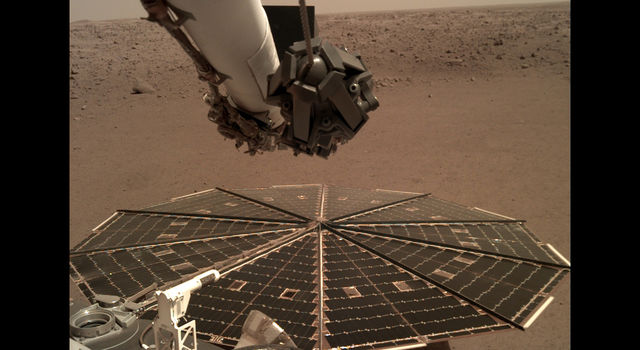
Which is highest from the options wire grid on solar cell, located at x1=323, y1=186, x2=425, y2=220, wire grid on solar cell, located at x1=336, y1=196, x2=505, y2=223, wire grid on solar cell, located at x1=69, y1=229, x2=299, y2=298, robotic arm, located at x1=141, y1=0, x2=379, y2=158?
robotic arm, located at x1=141, y1=0, x2=379, y2=158

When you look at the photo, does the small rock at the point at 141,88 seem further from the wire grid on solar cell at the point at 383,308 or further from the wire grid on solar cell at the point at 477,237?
the wire grid on solar cell at the point at 383,308

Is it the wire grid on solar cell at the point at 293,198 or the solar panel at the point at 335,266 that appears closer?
the solar panel at the point at 335,266

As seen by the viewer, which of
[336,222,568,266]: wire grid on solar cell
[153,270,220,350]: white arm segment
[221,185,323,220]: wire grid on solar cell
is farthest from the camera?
[221,185,323,220]: wire grid on solar cell

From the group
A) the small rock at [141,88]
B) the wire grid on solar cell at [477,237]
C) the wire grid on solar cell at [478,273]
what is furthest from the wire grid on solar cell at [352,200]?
the small rock at [141,88]

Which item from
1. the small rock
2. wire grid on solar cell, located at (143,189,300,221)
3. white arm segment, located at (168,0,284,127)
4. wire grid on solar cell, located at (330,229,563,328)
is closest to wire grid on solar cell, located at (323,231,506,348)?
wire grid on solar cell, located at (330,229,563,328)

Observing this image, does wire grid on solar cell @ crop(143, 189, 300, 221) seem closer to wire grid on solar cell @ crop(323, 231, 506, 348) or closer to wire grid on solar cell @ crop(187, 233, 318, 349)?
wire grid on solar cell @ crop(187, 233, 318, 349)

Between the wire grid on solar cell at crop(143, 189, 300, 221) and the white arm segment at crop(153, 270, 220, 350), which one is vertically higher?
the wire grid on solar cell at crop(143, 189, 300, 221)

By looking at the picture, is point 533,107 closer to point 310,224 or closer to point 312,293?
point 310,224

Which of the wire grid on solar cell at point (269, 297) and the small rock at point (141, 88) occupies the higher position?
the small rock at point (141, 88)
